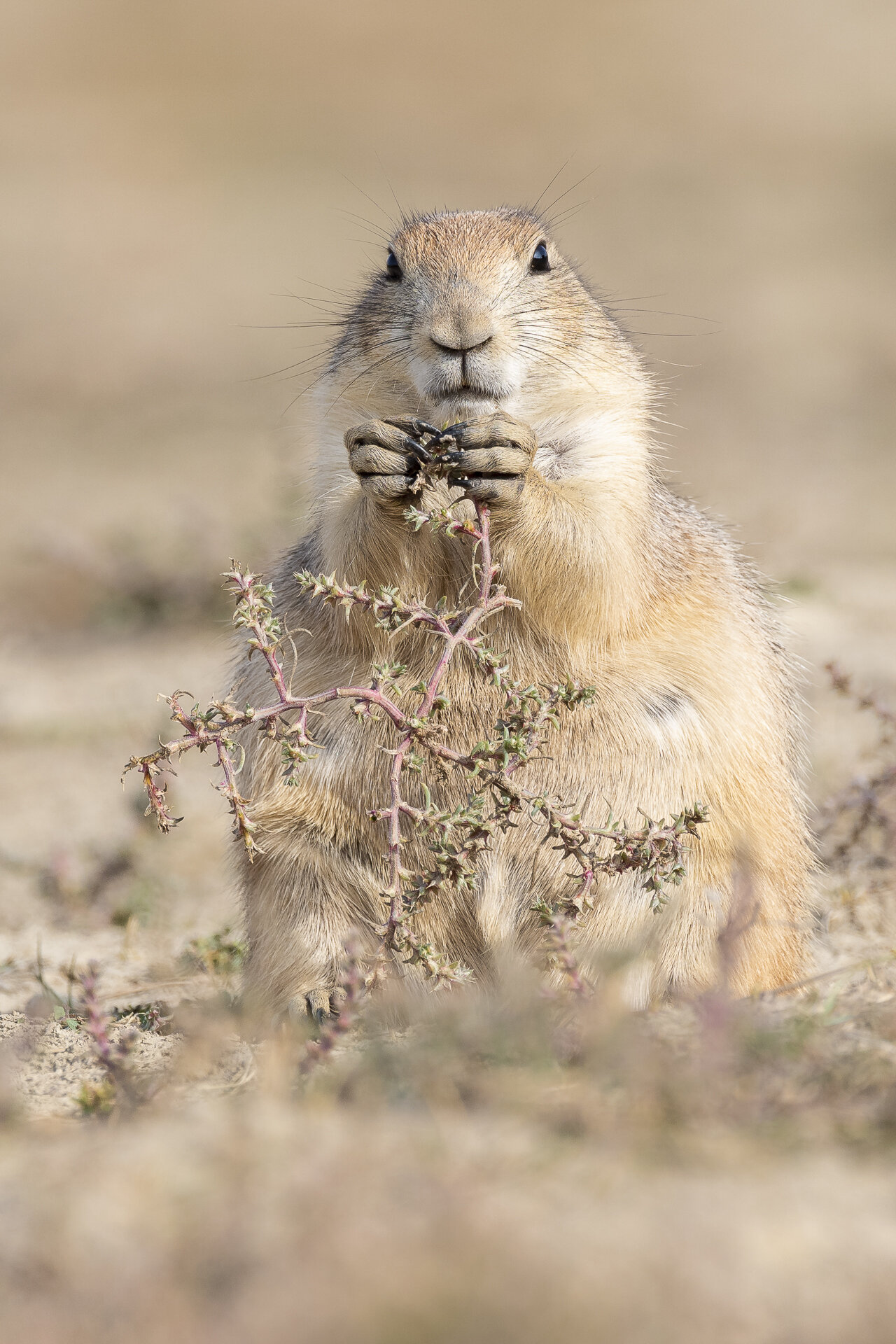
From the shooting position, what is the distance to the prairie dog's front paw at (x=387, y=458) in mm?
3617

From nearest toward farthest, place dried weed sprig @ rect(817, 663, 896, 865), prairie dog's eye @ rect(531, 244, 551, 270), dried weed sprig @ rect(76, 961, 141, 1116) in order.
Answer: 1. dried weed sprig @ rect(76, 961, 141, 1116)
2. prairie dog's eye @ rect(531, 244, 551, 270)
3. dried weed sprig @ rect(817, 663, 896, 865)

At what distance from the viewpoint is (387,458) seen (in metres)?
3.62

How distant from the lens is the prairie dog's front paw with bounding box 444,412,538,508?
3551 mm

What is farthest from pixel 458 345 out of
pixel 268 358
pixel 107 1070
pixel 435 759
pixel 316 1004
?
pixel 268 358

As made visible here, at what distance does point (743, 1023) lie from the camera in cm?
260

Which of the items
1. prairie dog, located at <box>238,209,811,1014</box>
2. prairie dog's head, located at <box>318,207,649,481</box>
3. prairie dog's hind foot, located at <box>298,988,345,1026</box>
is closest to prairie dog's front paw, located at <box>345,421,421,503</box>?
prairie dog, located at <box>238,209,811,1014</box>

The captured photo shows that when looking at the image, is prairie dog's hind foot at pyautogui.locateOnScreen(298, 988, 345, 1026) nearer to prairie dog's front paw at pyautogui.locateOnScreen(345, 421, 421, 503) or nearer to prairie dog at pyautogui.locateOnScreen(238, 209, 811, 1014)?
prairie dog at pyautogui.locateOnScreen(238, 209, 811, 1014)

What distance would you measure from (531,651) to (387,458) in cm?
68

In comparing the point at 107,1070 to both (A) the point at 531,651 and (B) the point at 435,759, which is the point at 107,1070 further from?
(A) the point at 531,651

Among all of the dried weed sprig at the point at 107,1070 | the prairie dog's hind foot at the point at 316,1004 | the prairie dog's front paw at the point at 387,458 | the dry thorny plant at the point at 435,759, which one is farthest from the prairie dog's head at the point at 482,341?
the dried weed sprig at the point at 107,1070

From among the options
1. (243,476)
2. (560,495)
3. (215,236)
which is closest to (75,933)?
(560,495)

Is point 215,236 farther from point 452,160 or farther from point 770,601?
point 770,601

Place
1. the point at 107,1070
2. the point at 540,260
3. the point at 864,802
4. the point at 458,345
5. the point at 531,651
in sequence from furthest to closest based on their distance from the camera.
→ the point at 864,802 < the point at 540,260 < the point at 531,651 < the point at 458,345 < the point at 107,1070

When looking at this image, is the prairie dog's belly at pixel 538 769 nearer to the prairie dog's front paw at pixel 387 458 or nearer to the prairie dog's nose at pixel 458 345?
the prairie dog's front paw at pixel 387 458
